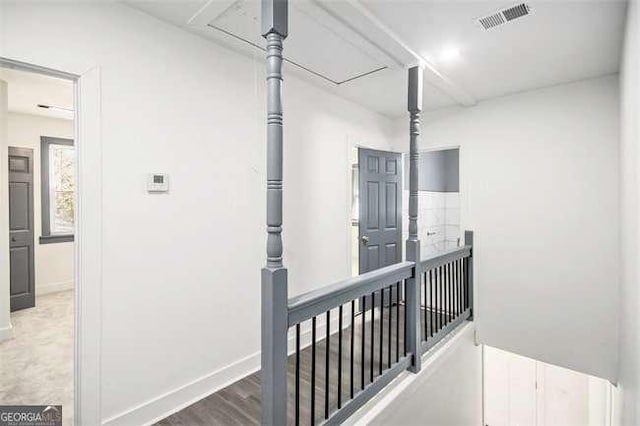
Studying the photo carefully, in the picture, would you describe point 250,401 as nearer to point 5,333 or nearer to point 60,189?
point 5,333

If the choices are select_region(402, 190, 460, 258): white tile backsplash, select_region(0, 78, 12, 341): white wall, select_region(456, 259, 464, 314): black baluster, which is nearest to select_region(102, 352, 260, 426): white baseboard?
select_region(456, 259, 464, 314): black baluster

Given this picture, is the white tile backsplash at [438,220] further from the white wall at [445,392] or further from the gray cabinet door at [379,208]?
the white wall at [445,392]

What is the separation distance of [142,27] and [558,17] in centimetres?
270

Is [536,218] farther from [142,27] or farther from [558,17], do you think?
[142,27]

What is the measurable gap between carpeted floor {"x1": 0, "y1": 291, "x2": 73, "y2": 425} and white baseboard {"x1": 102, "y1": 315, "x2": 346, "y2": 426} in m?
0.46

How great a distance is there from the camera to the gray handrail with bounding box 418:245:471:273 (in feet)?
8.78

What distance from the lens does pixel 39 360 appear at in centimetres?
282

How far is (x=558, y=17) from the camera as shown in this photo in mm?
2055

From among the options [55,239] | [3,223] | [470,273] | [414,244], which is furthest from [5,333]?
[470,273]

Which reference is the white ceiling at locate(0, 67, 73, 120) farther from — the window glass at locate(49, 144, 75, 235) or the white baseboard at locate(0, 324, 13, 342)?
the white baseboard at locate(0, 324, 13, 342)

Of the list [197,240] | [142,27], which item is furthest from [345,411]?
[142,27]

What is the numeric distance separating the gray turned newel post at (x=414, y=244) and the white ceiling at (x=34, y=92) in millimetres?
3073

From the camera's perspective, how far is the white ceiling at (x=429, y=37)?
1.95m

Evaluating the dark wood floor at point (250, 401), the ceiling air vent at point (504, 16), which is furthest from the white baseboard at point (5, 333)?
the ceiling air vent at point (504, 16)
